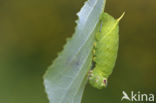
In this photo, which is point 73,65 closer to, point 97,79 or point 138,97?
point 97,79

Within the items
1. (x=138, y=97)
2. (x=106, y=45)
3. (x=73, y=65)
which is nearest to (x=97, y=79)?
(x=106, y=45)

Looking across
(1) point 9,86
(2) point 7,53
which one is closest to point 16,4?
(2) point 7,53

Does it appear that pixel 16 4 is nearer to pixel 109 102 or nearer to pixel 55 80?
pixel 109 102

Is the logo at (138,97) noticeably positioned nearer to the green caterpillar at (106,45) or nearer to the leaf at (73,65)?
the green caterpillar at (106,45)

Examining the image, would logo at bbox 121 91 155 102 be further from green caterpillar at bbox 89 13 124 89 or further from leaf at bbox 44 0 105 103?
leaf at bbox 44 0 105 103

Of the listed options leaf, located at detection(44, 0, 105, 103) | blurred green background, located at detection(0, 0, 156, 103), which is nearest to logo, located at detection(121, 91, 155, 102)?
blurred green background, located at detection(0, 0, 156, 103)

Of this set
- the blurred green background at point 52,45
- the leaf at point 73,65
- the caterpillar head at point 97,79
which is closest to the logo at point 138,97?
the blurred green background at point 52,45

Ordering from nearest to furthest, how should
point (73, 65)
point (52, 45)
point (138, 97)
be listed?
point (73, 65), point (138, 97), point (52, 45)
